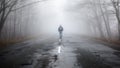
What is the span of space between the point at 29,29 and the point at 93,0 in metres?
26.3

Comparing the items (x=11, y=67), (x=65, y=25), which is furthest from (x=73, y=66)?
(x=65, y=25)

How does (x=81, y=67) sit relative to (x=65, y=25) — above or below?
below

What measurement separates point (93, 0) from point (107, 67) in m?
29.5

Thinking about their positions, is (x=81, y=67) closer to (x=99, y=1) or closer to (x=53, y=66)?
(x=53, y=66)

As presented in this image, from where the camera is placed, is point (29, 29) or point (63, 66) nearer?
point (63, 66)

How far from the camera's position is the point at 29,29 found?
55.3 metres

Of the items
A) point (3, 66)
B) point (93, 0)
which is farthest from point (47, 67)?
point (93, 0)

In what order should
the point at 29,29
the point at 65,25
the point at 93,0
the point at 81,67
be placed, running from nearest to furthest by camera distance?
the point at 81,67, the point at 93,0, the point at 29,29, the point at 65,25

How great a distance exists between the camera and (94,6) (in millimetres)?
36688

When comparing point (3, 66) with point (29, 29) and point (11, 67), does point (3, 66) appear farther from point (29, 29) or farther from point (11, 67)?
point (29, 29)

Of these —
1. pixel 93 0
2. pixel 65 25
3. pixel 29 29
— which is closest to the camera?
pixel 93 0

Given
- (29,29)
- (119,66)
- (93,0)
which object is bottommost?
(119,66)

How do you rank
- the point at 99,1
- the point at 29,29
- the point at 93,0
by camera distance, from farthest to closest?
the point at 29,29 → the point at 93,0 → the point at 99,1

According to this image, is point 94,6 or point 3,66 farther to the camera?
point 94,6
